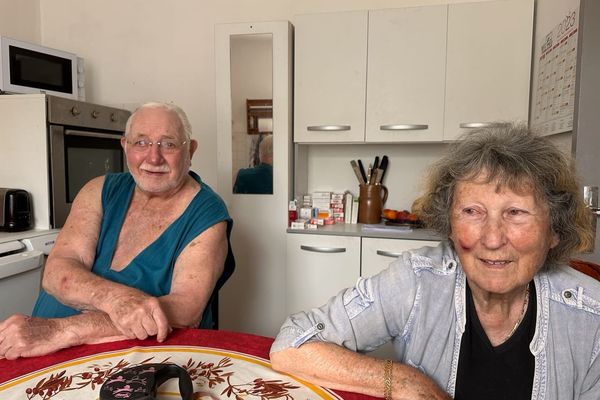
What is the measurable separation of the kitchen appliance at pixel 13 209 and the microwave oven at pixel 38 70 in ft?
1.66

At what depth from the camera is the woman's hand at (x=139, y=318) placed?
0.96 m

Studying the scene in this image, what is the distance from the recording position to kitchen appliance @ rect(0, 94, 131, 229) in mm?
2061

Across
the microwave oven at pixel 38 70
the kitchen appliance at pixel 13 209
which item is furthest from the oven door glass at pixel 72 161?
the microwave oven at pixel 38 70

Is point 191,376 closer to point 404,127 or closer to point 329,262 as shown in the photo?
point 329,262

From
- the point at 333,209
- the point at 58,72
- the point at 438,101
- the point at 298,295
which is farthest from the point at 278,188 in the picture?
the point at 58,72

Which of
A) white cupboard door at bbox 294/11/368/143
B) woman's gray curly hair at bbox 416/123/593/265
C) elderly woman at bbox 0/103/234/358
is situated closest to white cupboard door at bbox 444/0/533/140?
white cupboard door at bbox 294/11/368/143

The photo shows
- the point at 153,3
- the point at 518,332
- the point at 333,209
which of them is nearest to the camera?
the point at 518,332

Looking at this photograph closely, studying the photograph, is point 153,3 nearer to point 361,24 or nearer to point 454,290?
point 361,24

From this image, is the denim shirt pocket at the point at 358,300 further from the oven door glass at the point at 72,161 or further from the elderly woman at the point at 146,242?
the oven door glass at the point at 72,161

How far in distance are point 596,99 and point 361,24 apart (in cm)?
120

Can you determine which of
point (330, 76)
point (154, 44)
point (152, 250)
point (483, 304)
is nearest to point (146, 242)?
point (152, 250)

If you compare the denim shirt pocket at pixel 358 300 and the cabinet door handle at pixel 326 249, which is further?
the cabinet door handle at pixel 326 249

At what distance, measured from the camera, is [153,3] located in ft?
8.95

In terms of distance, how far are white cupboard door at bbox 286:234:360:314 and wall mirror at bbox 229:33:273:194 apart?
0.38 meters
